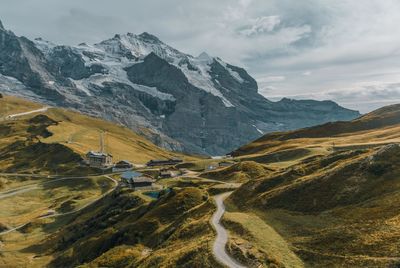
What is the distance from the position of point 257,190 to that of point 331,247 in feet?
114

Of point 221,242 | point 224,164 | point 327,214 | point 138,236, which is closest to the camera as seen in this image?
point 221,242

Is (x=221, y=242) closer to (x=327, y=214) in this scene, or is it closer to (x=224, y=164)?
(x=327, y=214)

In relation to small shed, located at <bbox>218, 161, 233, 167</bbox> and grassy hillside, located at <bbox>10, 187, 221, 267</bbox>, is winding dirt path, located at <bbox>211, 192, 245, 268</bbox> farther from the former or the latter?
small shed, located at <bbox>218, 161, 233, 167</bbox>

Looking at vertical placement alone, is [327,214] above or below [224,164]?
above

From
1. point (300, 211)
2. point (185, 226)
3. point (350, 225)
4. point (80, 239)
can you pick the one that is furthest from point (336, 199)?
point (80, 239)

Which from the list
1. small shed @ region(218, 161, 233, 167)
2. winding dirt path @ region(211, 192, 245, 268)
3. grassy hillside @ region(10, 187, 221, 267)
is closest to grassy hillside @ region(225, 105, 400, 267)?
winding dirt path @ region(211, 192, 245, 268)

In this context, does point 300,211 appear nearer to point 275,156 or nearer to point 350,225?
point 350,225

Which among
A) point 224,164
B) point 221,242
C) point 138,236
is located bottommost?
point 138,236

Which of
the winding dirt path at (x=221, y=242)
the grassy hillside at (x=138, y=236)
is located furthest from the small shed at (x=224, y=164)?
the winding dirt path at (x=221, y=242)

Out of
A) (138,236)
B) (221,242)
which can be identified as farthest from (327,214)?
(138,236)

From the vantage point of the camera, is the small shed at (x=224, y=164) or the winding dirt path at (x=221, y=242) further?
the small shed at (x=224, y=164)

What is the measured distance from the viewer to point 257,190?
286 ft

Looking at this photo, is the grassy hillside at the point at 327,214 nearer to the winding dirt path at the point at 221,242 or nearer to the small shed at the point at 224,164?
the winding dirt path at the point at 221,242

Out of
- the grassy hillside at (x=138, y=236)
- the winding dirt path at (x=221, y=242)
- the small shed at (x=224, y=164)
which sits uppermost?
the small shed at (x=224, y=164)
